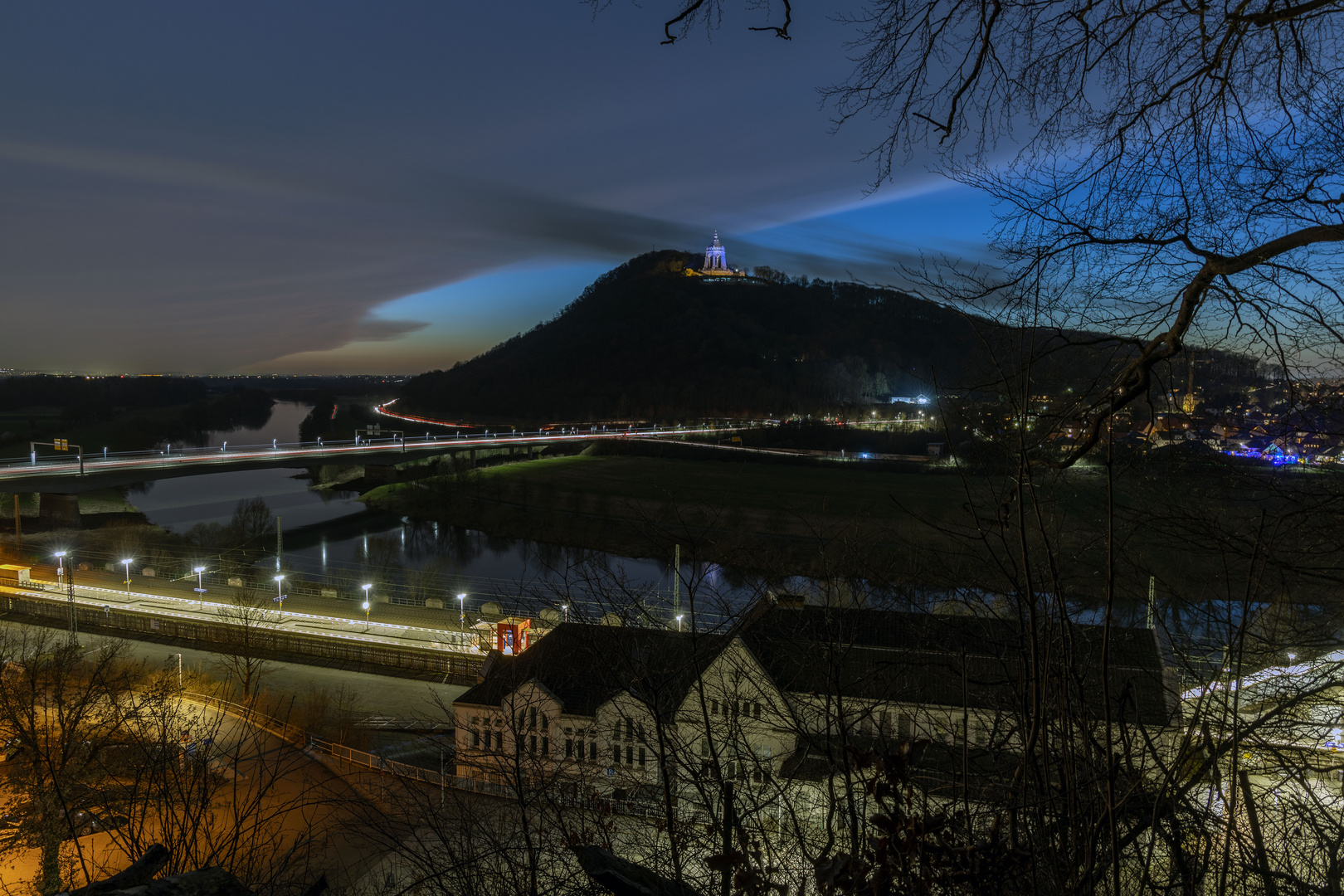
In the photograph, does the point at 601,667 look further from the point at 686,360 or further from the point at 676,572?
the point at 686,360

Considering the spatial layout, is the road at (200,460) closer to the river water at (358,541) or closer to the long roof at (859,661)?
the river water at (358,541)

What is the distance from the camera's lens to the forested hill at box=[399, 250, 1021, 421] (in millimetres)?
66000

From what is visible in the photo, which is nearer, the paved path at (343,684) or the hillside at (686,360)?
the paved path at (343,684)

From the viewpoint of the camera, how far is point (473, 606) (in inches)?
834

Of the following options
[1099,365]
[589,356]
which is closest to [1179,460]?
[1099,365]

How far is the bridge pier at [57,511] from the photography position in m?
30.4

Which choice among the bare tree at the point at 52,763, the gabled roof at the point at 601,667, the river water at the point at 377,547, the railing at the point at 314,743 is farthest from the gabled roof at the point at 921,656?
the bare tree at the point at 52,763

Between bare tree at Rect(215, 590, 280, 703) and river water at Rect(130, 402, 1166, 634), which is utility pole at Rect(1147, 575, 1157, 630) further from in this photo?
bare tree at Rect(215, 590, 280, 703)

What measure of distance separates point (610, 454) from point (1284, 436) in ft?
146

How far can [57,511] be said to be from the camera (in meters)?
30.9

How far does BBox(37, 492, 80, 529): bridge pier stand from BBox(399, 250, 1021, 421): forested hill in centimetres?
4015

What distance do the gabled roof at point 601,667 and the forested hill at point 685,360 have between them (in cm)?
3416

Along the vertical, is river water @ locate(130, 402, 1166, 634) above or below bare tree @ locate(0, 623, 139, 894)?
below

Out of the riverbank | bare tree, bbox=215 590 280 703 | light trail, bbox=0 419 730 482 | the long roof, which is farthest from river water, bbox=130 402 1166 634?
the long roof
